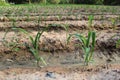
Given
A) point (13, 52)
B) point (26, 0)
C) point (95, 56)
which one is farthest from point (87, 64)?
point (26, 0)

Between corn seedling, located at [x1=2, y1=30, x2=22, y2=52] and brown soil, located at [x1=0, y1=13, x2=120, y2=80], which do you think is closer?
brown soil, located at [x1=0, y1=13, x2=120, y2=80]

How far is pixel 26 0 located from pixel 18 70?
27.0 metres

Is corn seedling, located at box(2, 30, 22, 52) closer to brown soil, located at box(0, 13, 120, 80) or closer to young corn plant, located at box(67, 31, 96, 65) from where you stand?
brown soil, located at box(0, 13, 120, 80)

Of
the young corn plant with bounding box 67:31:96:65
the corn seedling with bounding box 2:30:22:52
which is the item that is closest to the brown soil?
the corn seedling with bounding box 2:30:22:52

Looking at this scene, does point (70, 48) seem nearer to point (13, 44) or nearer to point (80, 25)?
point (13, 44)

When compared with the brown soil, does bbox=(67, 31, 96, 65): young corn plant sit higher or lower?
higher

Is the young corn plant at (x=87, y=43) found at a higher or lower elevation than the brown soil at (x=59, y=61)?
higher

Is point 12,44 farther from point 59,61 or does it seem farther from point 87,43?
point 87,43

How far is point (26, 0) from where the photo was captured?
30141 millimetres

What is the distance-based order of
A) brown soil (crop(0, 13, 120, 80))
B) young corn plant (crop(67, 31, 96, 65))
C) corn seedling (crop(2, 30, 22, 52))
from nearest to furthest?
brown soil (crop(0, 13, 120, 80)) → young corn plant (crop(67, 31, 96, 65)) → corn seedling (crop(2, 30, 22, 52))

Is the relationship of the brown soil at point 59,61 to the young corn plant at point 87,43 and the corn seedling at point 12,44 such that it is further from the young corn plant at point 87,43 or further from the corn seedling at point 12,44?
the young corn plant at point 87,43

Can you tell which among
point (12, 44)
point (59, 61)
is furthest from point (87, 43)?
point (12, 44)

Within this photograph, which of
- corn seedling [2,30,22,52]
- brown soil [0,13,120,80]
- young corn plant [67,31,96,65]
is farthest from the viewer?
corn seedling [2,30,22,52]

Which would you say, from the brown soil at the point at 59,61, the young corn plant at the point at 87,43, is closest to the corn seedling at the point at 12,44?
the brown soil at the point at 59,61
